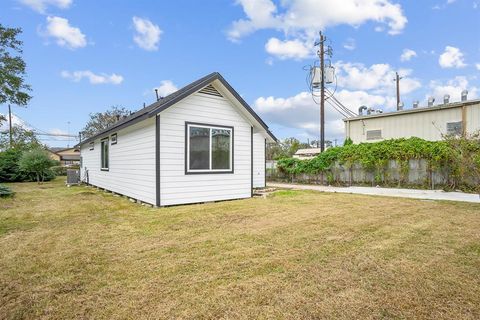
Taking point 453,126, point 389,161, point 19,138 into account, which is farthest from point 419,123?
point 19,138

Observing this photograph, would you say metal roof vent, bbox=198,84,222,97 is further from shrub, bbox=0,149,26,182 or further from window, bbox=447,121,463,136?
shrub, bbox=0,149,26,182

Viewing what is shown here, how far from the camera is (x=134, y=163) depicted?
872 cm

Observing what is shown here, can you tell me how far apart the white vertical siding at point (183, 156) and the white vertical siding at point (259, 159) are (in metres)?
4.36

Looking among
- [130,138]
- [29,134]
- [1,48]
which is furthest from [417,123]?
[29,134]

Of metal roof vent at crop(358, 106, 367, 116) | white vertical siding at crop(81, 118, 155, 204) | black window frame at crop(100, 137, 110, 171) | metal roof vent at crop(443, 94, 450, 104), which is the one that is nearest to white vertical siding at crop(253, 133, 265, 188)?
white vertical siding at crop(81, 118, 155, 204)

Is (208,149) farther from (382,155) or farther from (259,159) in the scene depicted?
(382,155)

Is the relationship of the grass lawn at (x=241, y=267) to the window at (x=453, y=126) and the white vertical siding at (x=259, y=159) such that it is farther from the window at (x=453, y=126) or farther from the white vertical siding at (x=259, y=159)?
the window at (x=453, y=126)

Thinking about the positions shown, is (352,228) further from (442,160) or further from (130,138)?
(442,160)

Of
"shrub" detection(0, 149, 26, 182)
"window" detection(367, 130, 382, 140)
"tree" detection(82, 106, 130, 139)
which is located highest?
"tree" detection(82, 106, 130, 139)

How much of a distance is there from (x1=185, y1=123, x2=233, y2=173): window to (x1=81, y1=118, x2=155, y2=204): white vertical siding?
1038 millimetres

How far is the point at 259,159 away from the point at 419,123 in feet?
32.4

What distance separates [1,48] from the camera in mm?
15914

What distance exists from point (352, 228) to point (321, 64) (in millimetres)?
15429

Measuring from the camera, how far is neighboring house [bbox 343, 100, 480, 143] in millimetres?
13891
